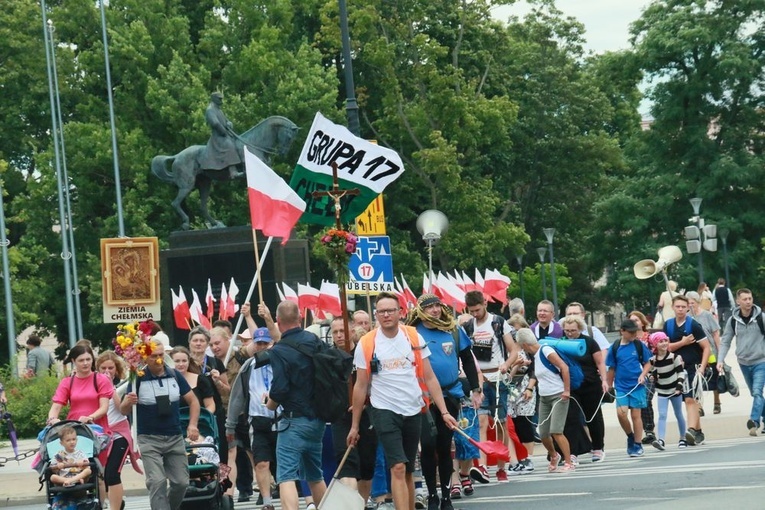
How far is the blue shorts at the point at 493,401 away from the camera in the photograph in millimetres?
17125

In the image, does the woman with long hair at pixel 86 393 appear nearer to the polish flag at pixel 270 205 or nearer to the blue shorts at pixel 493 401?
the polish flag at pixel 270 205

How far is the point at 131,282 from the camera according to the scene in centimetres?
3153

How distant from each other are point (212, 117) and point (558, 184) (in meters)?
34.3

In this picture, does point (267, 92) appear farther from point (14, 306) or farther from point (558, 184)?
point (558, 184)

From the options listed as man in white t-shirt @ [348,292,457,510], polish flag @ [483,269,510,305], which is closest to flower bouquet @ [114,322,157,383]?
man in white t-shirt @ [348,292,457,510]

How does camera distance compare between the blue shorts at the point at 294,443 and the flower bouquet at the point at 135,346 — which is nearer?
the blue shorts at the point at 294,443

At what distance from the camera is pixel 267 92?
51969 mm

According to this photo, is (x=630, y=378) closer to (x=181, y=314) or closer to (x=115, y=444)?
(x=115, y=444)

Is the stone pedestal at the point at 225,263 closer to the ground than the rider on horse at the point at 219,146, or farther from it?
closer to the ground

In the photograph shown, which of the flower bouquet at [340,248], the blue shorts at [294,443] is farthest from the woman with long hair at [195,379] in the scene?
the blue shorts at [294,443]

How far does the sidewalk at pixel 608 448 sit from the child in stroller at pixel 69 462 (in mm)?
6341

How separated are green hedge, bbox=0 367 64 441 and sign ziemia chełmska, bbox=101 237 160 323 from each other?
1707 mm

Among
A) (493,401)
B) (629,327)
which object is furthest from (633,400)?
(493,401)

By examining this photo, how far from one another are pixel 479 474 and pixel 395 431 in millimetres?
4474
